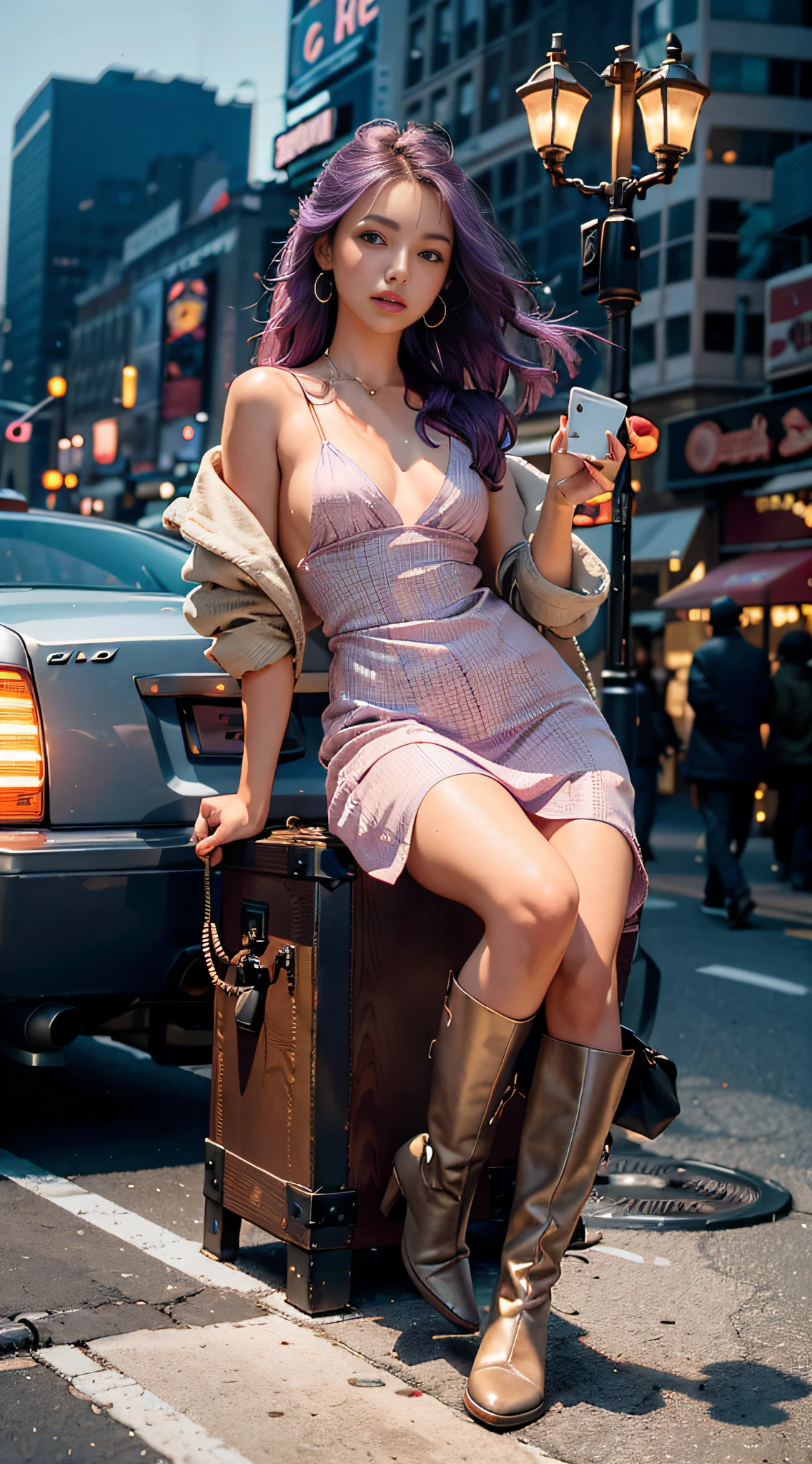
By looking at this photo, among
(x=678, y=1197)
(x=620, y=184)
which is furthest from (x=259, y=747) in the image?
(x=620, y=184)

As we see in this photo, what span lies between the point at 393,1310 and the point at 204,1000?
105cm

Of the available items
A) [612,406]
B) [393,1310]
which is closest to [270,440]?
[612,406]

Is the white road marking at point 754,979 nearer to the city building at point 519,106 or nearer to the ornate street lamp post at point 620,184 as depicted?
the ornate street lamp post at point 620,184

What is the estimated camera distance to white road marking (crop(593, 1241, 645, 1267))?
3.37 m

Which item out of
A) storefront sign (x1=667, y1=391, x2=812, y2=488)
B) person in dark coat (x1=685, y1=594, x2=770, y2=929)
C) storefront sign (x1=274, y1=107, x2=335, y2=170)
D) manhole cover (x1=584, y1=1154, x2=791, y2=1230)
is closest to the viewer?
manhole cover (x1=584, y1=1154, x2=791, y2=1230)

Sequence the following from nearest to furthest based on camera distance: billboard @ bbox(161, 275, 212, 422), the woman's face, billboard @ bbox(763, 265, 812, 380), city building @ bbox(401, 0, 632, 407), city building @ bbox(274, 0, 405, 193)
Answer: the woman's face < billboard @ bbox(763, 265, 812, 380) < city building @ bbox(401, 0, 632, 407) < city building @ bbox(274, 0, 405, 193) < billboard @ bbox(161, 275, 212, 422)

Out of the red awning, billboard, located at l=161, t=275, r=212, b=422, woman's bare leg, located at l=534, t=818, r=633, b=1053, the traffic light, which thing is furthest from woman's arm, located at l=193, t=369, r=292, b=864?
billboard, located at l=161, t=275, r=212, b=422

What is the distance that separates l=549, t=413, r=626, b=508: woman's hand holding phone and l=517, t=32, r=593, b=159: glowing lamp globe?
4165 millimetres

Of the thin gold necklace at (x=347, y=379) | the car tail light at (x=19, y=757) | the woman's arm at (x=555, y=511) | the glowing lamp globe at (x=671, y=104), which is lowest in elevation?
the car tail light at (x=19, y=757)

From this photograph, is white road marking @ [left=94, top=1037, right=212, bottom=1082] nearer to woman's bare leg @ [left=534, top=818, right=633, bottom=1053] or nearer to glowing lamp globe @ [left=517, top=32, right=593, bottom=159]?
woman's bare leg @ [left=534, top=818, right=633, bottom=1053]

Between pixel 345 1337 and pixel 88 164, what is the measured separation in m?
149

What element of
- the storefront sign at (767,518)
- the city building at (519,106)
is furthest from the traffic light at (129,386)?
the storefront sign at (767,518)

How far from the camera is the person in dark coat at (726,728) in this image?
928cm

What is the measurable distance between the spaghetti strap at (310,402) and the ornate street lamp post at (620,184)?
1.73 meters
